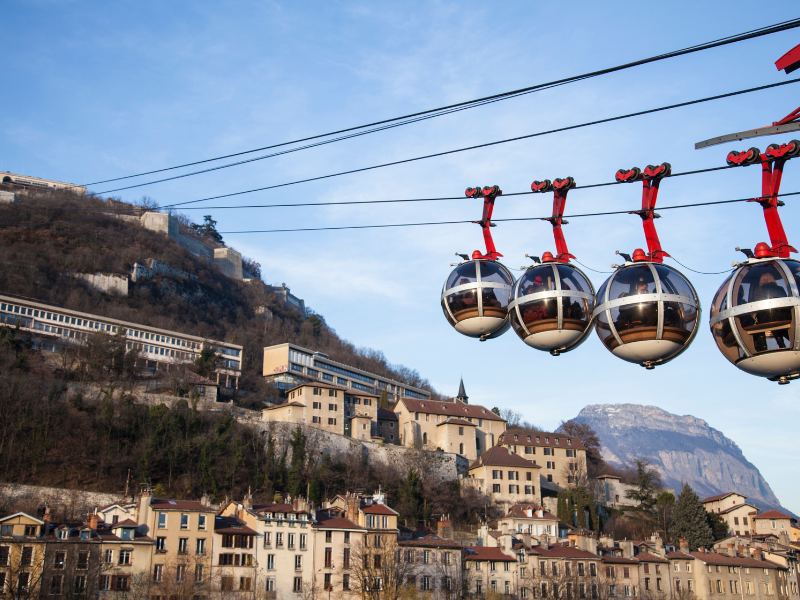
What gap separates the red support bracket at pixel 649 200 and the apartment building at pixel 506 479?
72842 mm

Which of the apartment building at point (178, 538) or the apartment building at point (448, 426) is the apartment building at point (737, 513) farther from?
the apartment building at point (178, 538)

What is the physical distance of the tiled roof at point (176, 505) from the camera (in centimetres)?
4838

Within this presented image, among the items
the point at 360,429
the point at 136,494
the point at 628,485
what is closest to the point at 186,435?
the point at 136,494

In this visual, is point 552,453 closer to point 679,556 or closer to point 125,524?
point 679,556

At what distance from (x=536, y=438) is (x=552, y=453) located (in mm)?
2347

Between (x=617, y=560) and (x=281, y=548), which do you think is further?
(x=617, y=560)

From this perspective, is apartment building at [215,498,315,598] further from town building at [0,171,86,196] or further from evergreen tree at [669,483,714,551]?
town building at [0,171,86,196]

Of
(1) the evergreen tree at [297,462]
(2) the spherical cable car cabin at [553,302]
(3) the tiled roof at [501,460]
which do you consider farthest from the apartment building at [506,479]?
(2) the spherical cable car cabin at [553,302]

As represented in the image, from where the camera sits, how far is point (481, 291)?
1005 centimetres

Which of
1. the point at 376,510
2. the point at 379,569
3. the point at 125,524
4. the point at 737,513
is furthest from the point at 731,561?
the point at 125,524

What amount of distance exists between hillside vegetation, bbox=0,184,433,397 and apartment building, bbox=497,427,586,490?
95.4 feet

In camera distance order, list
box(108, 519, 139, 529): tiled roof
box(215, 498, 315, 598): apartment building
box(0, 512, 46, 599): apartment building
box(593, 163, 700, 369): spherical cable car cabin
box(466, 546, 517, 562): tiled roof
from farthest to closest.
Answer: box(466, 546, 517, 562): tiled roof → box(215, 498, 315, 598): apartment building → box(108, 519, 139, 529): tiled roof → box(0, 512, 46, 599): apartment building → box(593, 163, 700, 369): spherical cable car cabin

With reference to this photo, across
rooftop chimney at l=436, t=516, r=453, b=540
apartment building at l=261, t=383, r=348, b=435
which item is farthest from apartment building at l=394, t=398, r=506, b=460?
rooftop chimney at l=436, t=516, r=453, b=540

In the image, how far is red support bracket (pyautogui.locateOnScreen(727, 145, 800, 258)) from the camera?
8.04 m
